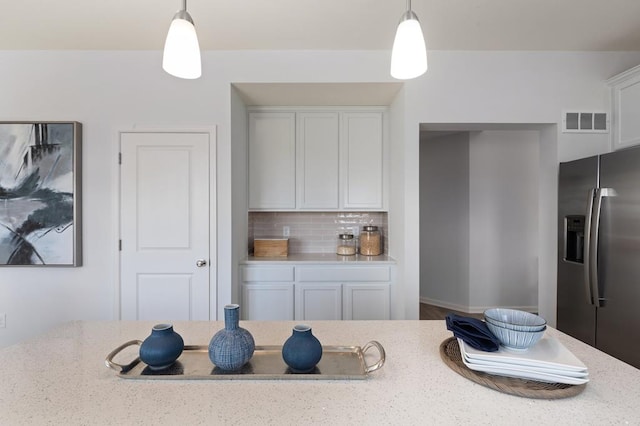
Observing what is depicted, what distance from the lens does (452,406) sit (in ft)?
2.48

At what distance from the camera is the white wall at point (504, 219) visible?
411 cm

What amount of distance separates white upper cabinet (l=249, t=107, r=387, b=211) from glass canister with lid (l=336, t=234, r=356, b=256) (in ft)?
1.03

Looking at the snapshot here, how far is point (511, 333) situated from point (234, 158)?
87.9 inches

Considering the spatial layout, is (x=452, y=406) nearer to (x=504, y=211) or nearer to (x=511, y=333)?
(x=511, y=333)

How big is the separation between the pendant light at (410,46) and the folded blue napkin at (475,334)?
82 cm

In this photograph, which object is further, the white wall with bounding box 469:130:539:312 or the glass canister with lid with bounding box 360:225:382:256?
the white wall with bounding box 469:130:539:312

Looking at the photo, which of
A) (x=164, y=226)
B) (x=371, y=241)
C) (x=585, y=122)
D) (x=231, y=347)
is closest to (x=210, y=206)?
(x=164, y=226)

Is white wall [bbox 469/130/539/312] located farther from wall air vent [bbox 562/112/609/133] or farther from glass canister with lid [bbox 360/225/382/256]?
glass canister with lid [bbox 360/225/382/256]

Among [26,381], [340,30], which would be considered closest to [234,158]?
[340,30]

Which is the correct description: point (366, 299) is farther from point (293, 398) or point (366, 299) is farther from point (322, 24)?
point (322, 24)

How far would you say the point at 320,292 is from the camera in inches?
107

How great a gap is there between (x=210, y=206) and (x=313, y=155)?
109 cm

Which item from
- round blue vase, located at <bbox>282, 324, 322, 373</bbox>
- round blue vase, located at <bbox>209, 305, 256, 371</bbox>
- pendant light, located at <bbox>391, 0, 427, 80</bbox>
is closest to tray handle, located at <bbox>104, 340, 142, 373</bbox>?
round blue vase, located at <bbox>209, 305, 256, 371</bbox>

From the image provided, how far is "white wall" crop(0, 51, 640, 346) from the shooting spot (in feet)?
8.00
